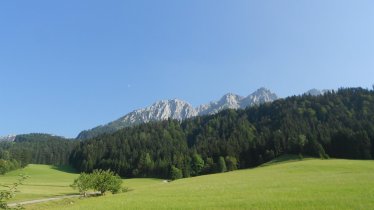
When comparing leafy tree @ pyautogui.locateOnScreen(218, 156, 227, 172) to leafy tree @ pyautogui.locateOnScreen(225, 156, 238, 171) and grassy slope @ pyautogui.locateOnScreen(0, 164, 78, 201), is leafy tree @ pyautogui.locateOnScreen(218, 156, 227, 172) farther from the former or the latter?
grassy slope @ pyautogui.locateOnScreen(0, 164, 78, 201)

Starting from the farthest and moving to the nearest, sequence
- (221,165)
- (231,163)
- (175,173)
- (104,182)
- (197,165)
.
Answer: (197,165) < (231,163) < (221,165) < (175,173) < (104,182)

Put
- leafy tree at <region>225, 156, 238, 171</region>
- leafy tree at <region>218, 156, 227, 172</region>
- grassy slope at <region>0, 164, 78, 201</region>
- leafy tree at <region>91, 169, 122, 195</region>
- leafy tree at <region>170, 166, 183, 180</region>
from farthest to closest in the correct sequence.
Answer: leafy tree at <region>225, 156, 238, 171</region>, leafy tree at <region>218, 156, 227, 172</region>, leafy tree at <region>170, 166, 183, 180</region>, leafy tree at <region>91, 169, 122, 195</region>, grassy slope at <region>0, 164, 78, 201</region>

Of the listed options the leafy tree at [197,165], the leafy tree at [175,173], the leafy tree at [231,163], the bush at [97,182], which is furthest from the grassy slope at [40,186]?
the leafy tree at [231,163]

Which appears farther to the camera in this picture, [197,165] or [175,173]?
[197,165]

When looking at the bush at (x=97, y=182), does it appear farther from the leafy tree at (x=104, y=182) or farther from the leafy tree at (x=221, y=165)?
the leafy tree at (x=221, y=165)

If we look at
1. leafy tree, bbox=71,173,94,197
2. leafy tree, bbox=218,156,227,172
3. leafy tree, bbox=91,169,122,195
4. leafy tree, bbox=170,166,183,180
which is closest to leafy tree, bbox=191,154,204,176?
leafy tree, bbox=218,156,227,172

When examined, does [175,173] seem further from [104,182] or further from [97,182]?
[97,182]

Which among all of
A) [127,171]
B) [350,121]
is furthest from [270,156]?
[127,171]

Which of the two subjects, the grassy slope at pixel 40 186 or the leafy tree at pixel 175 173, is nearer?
the grassy slope at pixel 40 186

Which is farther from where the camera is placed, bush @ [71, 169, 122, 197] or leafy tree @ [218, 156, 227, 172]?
leafy tree @ [218, 156, 227, 172]

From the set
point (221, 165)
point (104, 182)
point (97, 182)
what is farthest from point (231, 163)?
point (97, 182)

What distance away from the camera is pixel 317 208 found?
87.2ft

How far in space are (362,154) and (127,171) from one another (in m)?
107

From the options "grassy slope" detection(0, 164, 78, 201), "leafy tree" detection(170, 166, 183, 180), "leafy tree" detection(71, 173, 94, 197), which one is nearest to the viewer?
"grassy slope" detection(0, 164, 78, 201)
